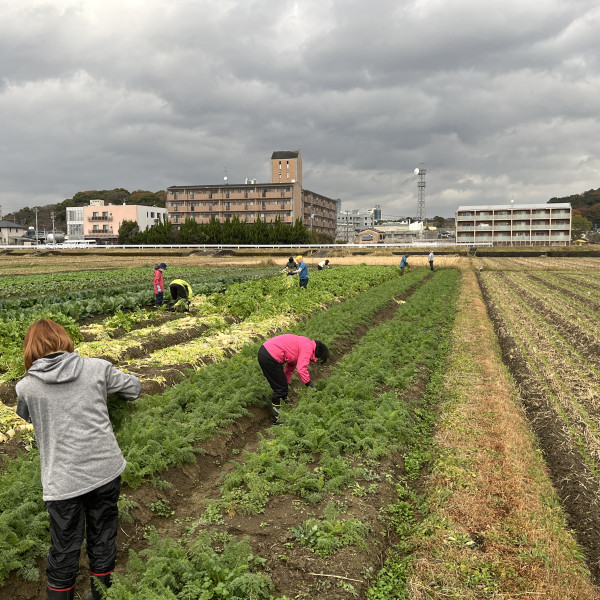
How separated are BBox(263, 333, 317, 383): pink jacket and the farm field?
62 cm

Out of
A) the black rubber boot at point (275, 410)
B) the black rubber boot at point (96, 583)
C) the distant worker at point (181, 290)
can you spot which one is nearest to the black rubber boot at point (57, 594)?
the black rubber boot at point (96, 583)

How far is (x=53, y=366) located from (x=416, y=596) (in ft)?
10.9

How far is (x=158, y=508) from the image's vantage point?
16.4ft

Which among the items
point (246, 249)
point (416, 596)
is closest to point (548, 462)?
point (416, 596)

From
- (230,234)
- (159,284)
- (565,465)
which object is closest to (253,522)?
(565,465)

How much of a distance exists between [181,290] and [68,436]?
13492 millimetres

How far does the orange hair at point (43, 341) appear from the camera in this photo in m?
3.02

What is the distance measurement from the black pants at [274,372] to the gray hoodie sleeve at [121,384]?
3659mm

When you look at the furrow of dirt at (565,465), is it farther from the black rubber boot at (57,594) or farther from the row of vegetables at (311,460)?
the black rubber boot at (57,594)

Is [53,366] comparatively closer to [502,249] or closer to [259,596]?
[259,596]

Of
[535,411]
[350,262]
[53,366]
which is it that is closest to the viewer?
[53,366]

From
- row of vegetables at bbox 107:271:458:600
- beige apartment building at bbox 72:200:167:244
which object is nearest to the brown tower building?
beige apartment building at bbox 72:200:167:244

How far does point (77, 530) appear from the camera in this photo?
325 cm

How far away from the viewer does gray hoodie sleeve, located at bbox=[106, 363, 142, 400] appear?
3285 millimetres
